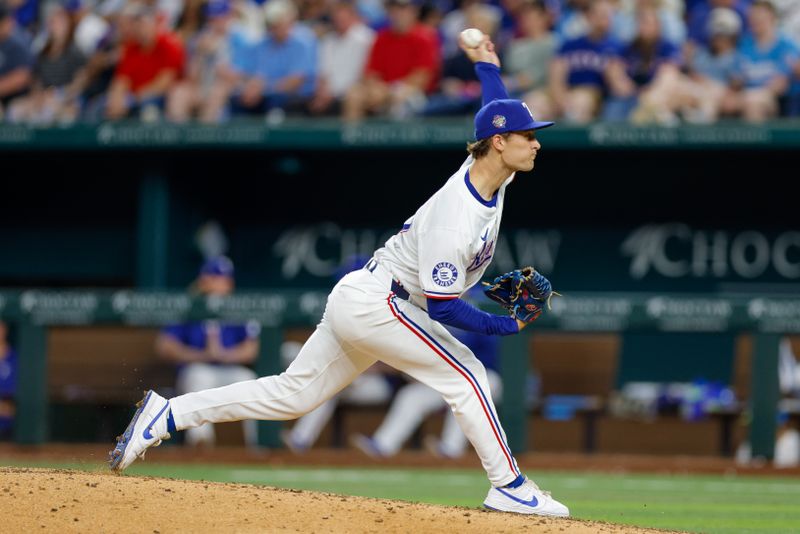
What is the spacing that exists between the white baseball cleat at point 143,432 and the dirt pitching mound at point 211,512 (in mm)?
174

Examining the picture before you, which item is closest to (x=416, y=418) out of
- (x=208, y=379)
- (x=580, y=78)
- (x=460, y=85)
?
(x=208, y=379)

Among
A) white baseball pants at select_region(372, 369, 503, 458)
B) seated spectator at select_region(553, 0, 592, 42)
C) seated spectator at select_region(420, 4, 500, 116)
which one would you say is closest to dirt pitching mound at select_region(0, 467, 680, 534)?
white baseball pants at select_region(372, 369, 503, 458)

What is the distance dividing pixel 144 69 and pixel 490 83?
699 centimetres

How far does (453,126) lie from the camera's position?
1145 cm

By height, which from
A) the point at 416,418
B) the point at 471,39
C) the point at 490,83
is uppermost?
the point at 471,39

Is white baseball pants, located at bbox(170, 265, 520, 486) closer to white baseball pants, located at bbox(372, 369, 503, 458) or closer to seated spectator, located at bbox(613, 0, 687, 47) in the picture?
white baseball pants, located at bbox(372, 369, 503, 458)

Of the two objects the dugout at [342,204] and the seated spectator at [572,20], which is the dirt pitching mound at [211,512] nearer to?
the dugout at [342,204]

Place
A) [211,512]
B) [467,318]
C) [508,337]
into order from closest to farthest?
[211,512]
[467,318]
[508,337]

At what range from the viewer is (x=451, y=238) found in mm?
5434

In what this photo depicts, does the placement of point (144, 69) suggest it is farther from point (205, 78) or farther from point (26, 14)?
point (26, 14)

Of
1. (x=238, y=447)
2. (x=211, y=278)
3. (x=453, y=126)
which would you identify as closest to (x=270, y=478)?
(x=238, y=447)

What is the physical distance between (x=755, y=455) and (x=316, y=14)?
594cm

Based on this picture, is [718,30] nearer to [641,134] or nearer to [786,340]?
[641,134]

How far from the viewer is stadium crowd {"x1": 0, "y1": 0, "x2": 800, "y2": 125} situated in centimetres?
1136
